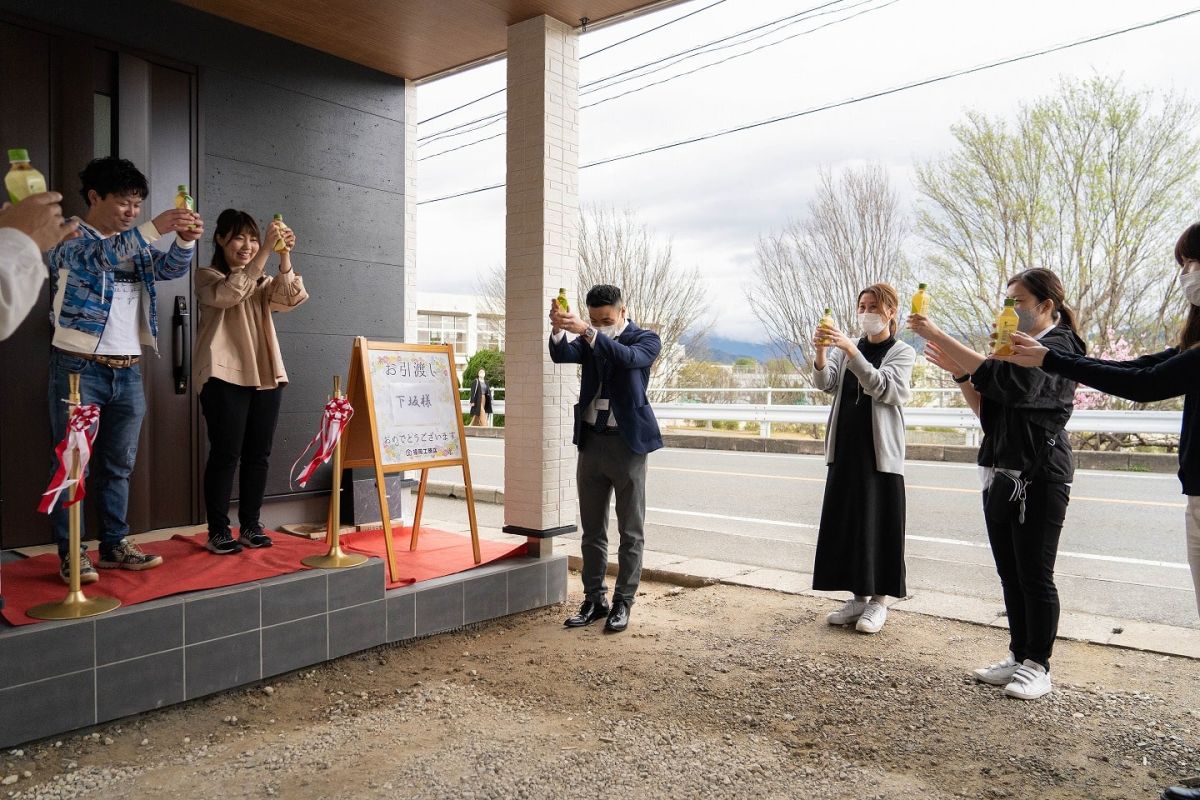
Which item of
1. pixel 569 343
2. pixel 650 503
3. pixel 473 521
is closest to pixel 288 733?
pixel 473 521

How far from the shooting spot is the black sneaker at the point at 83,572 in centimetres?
332

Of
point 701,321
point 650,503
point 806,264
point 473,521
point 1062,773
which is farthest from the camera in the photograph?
point 701,321

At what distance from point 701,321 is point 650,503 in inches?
503

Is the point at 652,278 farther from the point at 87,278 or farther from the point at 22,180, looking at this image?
the point at 22,180

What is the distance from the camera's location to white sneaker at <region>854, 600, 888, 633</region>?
13.6 ft

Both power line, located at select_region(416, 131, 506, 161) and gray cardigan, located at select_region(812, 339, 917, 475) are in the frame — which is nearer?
gray cardigan, located at select_region(812, 339, 917, 475)

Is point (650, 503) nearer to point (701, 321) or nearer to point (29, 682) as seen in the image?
point (29, 682)

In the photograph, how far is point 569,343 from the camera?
4.36 meters

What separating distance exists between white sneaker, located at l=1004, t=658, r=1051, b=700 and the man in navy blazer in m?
1.81

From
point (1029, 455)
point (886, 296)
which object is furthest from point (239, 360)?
point (1029, 455)

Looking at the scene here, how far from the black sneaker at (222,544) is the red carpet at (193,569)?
0.04 m

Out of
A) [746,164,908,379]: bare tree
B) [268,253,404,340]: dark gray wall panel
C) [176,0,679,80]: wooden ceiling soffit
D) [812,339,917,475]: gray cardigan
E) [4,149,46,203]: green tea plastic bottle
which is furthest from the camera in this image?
[746,164,908,379]: bare tree

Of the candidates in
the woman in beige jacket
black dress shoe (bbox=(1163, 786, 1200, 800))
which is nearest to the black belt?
the woman in beige jacket

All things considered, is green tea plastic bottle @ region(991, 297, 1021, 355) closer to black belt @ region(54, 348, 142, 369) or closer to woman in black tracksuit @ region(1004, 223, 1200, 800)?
woman in black tracksuit @ region(1004, 223, 1200, 800)
